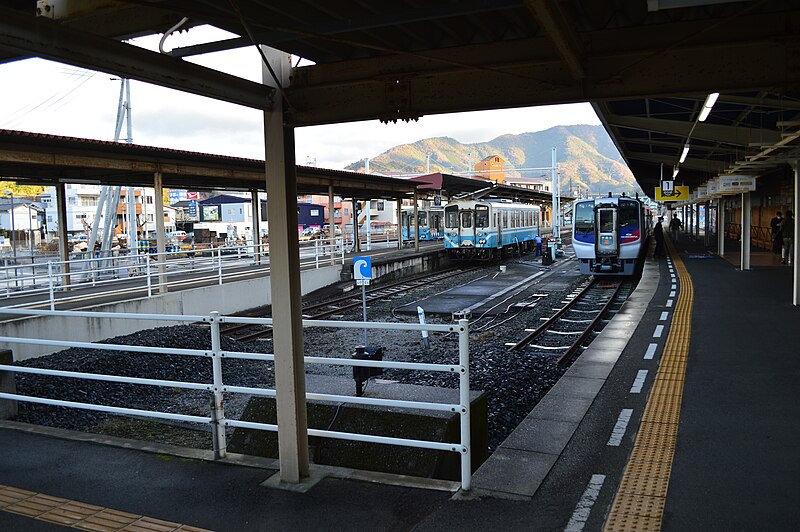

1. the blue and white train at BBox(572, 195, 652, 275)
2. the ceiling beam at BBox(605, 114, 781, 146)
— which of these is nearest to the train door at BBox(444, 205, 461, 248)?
the blue and white train at BBox(572, 195, 652, 275)

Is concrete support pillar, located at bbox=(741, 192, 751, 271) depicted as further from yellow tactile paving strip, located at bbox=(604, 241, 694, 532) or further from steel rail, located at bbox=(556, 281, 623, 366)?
yellow tactile paving strip, located at bbox=(604, 241, 694, 532)

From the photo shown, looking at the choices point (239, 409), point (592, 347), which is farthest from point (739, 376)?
point (239, 409)

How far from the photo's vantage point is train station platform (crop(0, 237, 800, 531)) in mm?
3873

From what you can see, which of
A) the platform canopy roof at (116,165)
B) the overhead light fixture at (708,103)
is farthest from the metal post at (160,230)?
the overhead light fixture at (708,103)

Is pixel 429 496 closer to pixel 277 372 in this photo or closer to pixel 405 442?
pixel 405 442

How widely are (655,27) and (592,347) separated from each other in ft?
20.7

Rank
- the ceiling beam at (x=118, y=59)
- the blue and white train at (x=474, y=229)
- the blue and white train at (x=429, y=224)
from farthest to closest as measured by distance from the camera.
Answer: the blue and white train at (x=429, y=224)
the blue and white train at (x=474, y=229)
the ceiling beam at (x=118, y=59)

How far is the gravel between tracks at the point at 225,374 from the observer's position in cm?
773

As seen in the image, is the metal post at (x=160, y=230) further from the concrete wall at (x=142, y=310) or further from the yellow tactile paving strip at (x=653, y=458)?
the yellow tactile paving strip at (x=653, y=458)

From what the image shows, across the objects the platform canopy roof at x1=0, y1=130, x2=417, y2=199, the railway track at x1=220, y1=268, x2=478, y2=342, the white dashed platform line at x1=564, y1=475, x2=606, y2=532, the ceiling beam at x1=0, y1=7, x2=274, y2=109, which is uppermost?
the platform canopy roof at x1=0, y1=130, x2=417, y2=199

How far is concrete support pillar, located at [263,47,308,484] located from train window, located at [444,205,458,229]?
85.9ft

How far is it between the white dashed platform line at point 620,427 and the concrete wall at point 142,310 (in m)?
7.32

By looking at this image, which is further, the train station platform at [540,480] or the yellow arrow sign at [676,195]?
the yellow arrow sign at [676,195]

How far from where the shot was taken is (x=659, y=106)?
13.2 m
